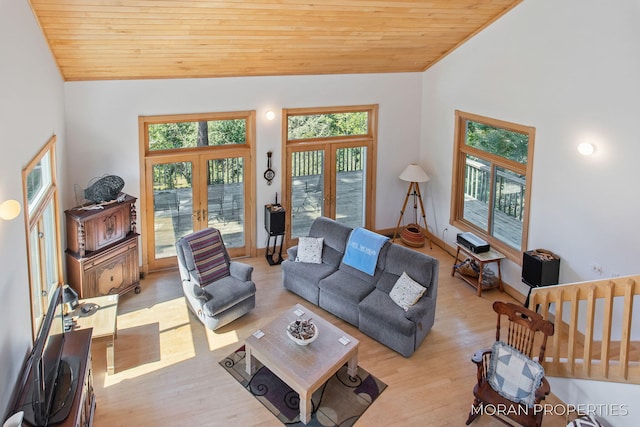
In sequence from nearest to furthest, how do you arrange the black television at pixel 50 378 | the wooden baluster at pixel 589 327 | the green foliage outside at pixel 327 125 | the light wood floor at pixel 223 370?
the black television at pixel 50 378 → the wooden baluster at pixel 589 327 → the light wood floor at pixel 223 370 → the green foliage outside at pixel 327 125

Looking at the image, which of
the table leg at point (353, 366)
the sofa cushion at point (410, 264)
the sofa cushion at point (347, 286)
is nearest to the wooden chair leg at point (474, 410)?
the table leg at point (353, 366)

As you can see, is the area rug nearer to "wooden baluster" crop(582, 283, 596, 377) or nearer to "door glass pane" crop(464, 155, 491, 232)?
"wooden baluster" crop(582, 283, 596, 377)

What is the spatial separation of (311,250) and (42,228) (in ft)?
10.9

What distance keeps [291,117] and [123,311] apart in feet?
12.3

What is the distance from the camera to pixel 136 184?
7.56m

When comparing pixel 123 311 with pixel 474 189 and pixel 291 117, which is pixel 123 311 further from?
pixel 474 189

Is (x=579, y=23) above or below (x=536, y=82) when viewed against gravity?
above

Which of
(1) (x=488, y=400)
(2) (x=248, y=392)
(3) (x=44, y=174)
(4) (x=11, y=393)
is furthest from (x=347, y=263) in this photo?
(4) (x=11, y=393)

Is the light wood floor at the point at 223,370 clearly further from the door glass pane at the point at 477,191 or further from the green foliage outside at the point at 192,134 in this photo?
the green foliage outside at the point at 192,134

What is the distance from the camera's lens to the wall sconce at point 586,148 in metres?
5.96

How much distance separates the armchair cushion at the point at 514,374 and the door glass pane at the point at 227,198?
4677 mm

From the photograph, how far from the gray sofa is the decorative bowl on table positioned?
0.92m

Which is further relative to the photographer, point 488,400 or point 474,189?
point 474,189

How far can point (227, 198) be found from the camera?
8.31 metres
